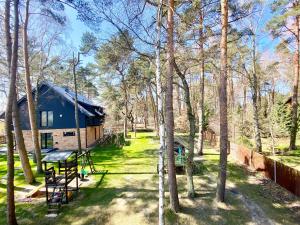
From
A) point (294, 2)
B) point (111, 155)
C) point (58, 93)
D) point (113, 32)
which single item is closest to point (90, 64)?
point (58, 93)

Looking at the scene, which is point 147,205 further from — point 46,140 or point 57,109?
point 46,140

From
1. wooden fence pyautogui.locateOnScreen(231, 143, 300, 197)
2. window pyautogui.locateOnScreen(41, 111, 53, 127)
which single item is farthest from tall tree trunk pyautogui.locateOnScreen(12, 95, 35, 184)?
window pyautogui.locateOnScreen(41, 111, 53, 127)

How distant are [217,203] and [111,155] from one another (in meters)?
12.6

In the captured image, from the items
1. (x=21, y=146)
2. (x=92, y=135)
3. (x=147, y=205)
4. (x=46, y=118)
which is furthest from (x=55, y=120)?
(x=147, y=205)

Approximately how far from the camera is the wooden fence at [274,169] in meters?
10.3

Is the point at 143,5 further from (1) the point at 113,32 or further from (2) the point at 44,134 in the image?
(2) the point at 44,134

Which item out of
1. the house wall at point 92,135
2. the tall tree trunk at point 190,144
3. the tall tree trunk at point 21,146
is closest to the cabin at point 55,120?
the house wall at point 92,135

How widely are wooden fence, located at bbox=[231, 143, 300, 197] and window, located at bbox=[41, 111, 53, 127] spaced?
674 inches

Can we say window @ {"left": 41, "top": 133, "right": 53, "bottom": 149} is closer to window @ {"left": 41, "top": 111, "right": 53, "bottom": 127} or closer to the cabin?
the cabin

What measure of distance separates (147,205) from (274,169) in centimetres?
657

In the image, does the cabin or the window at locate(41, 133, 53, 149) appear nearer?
the cabin

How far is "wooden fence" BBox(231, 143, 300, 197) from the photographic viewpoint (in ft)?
33.7

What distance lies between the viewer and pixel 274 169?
1202 centimetres

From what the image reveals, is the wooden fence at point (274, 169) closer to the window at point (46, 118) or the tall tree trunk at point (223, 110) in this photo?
the tall tree trunk at point (223, 110)
